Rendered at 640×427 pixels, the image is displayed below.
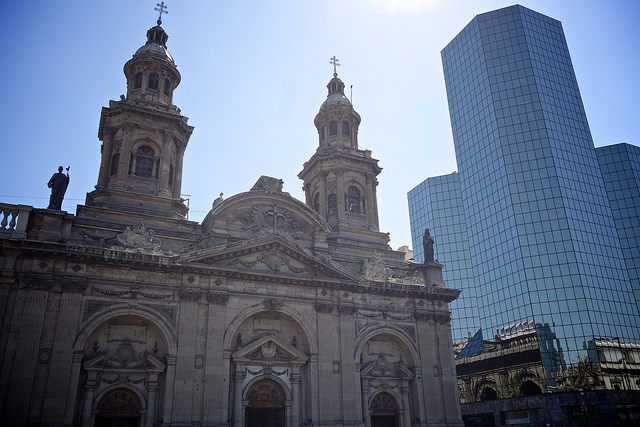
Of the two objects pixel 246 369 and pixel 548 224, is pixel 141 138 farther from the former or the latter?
pixel 548 224

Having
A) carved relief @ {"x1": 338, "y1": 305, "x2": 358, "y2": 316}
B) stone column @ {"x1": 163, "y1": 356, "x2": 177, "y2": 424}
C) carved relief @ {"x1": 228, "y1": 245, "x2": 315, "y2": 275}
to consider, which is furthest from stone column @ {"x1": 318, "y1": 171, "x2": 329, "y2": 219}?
stone column @ {"x1": 163, "y1": 356, "x2": 177, "y2": 424}

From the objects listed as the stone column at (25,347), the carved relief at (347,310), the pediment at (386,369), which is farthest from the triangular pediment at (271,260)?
the stone column at (25,347)

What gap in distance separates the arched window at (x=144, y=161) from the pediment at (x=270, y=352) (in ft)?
49.0

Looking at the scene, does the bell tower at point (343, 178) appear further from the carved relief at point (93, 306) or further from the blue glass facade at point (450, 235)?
the blue glass facade at point (450, 235)

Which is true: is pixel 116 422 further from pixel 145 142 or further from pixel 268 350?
pixel 145 142

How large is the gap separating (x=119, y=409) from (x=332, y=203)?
73.6 feet

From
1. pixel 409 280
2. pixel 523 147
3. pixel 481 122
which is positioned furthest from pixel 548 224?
pixel 409 280

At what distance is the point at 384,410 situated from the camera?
33.5m

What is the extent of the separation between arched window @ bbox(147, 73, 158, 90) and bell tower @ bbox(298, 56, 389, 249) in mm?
13907

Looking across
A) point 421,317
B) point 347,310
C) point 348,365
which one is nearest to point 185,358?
point 348,365

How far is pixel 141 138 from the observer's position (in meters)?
37.7

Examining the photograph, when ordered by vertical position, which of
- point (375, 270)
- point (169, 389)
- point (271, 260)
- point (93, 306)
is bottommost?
point (169, 389)

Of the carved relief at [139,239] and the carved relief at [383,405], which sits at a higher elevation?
the carved relief at [139,239]

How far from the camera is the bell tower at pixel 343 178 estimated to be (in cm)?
4144
